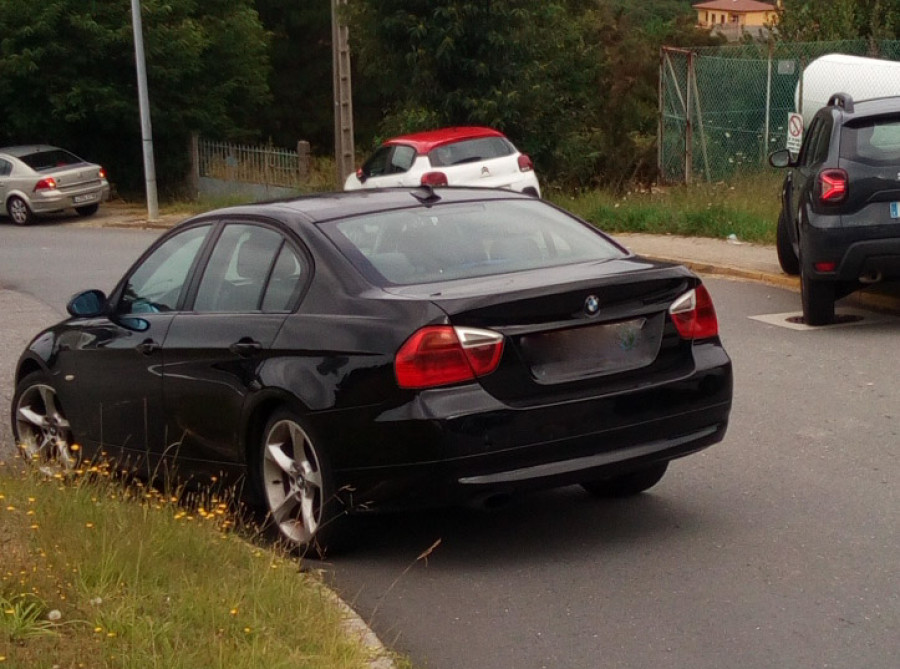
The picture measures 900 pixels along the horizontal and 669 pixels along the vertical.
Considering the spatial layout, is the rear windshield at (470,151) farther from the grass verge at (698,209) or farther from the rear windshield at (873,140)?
the rear windshield at (873,140)

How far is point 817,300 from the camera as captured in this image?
39.6 feet

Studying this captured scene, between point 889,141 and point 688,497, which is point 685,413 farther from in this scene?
point 889,141

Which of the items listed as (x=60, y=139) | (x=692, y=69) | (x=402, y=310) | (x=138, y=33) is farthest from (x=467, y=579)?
(x=60, y=139)

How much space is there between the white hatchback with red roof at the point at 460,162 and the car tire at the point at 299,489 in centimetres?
1492

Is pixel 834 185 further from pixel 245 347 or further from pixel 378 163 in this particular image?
pixel 378 163

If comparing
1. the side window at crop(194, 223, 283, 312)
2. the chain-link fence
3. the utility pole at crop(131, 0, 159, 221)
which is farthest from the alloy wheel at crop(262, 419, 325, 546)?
the utility pole at crop(131, 0, 159, 221)

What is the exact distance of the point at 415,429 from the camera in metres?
5.88

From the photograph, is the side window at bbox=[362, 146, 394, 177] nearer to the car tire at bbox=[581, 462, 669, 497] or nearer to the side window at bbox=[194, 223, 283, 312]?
the side window at bbox=[194, 223, 283, 312]

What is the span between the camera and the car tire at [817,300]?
12.0m

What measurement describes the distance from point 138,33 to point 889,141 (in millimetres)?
20729

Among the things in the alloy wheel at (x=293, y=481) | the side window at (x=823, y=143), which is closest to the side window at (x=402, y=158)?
the side window at (x=823, y=143)

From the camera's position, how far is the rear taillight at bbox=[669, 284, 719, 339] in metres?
6.44

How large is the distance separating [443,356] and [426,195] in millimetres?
1459

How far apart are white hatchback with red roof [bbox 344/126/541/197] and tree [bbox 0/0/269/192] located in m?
15.4
